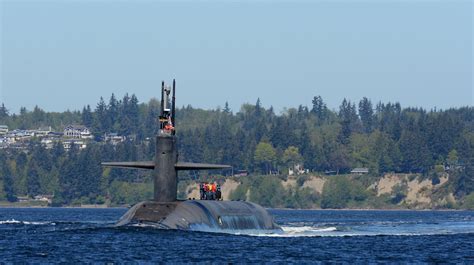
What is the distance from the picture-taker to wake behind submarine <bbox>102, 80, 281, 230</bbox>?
211ft

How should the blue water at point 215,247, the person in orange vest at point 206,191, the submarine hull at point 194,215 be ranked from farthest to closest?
the person in orange vest at point 206,191 → the submarine hull at point 194,215 → the blue water at point 215,247

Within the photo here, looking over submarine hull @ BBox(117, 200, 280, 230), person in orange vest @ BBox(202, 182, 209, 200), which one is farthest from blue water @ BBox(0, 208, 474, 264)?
person in orange vest @ BBox(202, 182, 209, 200)

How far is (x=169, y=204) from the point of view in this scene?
65125 mm

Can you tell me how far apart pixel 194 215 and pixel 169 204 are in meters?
1.47

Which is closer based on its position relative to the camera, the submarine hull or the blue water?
the blue water

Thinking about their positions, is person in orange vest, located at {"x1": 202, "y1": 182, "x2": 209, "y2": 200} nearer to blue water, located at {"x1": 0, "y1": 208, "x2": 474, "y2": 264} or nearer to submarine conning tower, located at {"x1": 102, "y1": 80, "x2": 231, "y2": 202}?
blue water, located at {"x1": 0, "y1": 208, "x2": 474, "y2": 264}

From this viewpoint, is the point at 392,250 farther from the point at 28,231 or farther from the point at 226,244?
the point at 28,231

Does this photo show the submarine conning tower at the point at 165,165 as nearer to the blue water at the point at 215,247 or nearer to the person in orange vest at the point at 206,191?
the blue water at the point at 215,247

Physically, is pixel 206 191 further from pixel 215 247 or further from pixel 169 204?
pixel 215 247

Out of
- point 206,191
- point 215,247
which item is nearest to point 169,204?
point 215,247

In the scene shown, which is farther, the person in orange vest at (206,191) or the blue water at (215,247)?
the person in orange vest at (206,191)

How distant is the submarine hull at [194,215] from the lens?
210 feet

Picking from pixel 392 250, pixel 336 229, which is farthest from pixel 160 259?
pixel 336 229

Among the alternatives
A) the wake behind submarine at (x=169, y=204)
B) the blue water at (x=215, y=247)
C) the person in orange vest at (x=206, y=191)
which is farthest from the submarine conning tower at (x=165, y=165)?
the person in orange vest at (x=206, y=191)
